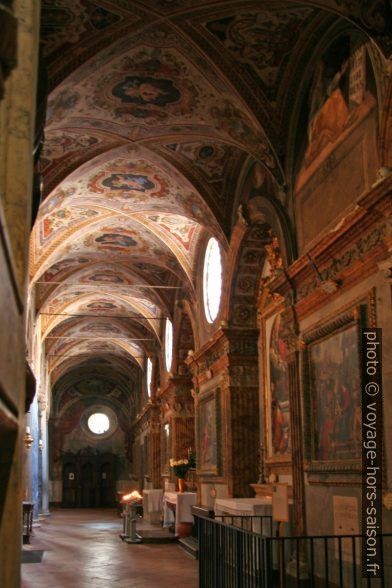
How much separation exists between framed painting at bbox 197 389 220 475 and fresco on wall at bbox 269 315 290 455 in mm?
2829

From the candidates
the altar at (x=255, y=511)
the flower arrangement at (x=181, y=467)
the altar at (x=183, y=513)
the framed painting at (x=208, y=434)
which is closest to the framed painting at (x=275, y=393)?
the altar at (x=255, y=511)

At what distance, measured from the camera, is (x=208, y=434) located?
18016 mm

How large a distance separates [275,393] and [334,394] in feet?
13.8

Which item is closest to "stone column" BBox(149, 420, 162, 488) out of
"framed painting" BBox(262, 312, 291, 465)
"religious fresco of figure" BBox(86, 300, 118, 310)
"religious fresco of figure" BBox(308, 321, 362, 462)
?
"religious fresco of figure" BBox(86, 300, 118, 310)

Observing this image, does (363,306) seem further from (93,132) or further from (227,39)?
(93,132)

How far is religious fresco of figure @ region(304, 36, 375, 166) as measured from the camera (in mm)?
9492

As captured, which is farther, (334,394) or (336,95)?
(336,95)

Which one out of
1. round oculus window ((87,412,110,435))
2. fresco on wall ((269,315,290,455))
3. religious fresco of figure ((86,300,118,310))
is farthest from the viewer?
round oculus window ((87,412,110,435))

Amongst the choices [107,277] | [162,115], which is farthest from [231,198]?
[107,277]

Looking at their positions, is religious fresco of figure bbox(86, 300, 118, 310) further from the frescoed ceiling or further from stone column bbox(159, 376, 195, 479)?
the frescoed ceiling

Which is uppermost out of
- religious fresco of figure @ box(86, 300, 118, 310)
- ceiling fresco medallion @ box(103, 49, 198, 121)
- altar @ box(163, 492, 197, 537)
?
ceiling fresco medallion @ box(103, 49, 198, 121)

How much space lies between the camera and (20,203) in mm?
3680

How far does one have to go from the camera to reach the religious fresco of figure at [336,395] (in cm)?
941

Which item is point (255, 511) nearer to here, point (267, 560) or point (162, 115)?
point (267, 560)
